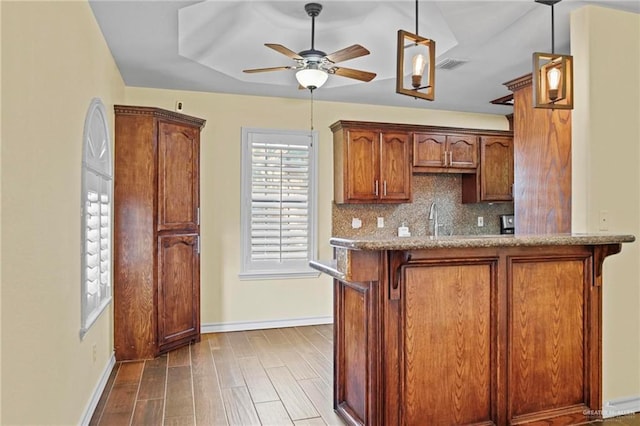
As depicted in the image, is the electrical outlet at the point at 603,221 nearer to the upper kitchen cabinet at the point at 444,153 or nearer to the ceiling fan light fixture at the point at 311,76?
the ceiling fan light fixture at the point at 311,76

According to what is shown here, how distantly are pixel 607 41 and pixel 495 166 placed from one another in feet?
9.21

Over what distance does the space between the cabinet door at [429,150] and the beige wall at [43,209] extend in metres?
3.67

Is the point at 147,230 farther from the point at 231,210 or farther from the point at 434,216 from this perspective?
the point at 434,216

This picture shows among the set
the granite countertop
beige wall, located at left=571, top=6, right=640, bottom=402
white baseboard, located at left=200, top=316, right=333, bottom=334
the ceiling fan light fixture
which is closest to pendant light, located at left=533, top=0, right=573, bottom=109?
beige wall, located at left=571, top=6, right=640, bottom=402

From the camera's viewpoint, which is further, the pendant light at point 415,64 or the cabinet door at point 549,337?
the cabinet door at point 549,337

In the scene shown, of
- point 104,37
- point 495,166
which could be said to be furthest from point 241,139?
point 495,166

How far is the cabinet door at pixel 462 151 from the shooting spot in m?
5.66

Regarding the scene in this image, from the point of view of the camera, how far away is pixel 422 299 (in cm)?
250

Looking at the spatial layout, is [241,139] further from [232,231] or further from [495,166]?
[495,166]

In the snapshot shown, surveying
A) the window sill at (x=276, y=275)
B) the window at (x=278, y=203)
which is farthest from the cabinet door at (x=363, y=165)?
the window sill at (x=276, y=275)

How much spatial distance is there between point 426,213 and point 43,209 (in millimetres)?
4665

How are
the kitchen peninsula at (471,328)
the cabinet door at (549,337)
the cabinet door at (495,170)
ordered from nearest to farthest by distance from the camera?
the kitchen peninsula at (471,328), the cabinet door at (549,337), the cabinet door at (495,170)

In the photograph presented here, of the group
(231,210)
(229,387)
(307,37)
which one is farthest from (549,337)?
(231,210)

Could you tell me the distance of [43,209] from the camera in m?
2.02
